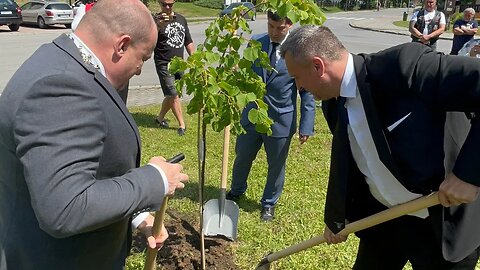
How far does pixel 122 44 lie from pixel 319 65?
0.85m

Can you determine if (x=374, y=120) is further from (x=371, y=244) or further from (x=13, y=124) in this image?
(x=13, y=124)

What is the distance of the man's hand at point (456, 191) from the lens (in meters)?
1.76

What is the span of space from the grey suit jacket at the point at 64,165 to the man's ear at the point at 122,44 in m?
0.10

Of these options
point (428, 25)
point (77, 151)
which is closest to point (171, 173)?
point (77, 151)

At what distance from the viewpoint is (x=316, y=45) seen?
1.94 metres

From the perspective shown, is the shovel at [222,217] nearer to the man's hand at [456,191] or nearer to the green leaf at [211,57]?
the green leaf at [211,57]

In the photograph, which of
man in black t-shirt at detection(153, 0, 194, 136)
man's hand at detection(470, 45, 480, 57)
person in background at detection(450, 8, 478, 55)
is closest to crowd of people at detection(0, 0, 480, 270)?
man in black t-shirt at detection(153, 0, 194, 136)

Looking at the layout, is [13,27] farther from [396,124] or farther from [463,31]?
[396,124]

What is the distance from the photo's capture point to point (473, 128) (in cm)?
177

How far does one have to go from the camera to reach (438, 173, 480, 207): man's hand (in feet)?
5.78

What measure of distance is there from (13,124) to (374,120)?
1310 millimetres

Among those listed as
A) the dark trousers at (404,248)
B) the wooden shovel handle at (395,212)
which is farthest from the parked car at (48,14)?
the wooden shovel handle at (395,212)

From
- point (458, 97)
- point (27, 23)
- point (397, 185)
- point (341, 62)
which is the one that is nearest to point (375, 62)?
point (341, 62)

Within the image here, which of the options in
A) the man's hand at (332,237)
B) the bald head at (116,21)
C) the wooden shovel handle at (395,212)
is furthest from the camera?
the man's hand at (332,237)
